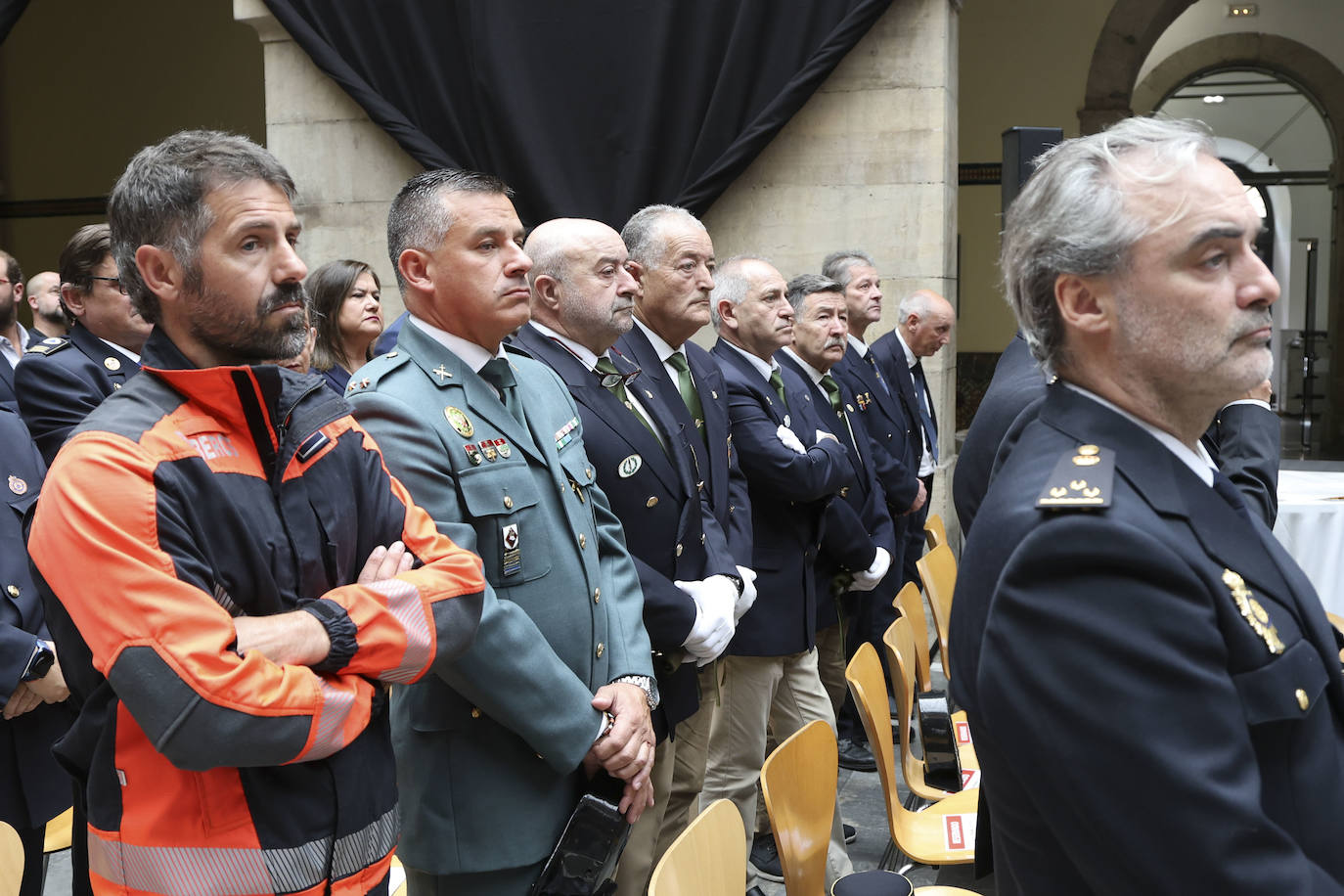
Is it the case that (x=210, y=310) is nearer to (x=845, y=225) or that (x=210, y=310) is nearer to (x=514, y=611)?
(x=514, y=611)

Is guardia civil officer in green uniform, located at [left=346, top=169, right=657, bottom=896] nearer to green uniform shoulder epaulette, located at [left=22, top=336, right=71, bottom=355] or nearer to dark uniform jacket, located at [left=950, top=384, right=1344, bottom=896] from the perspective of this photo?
dark uniform jacket, located at [left=950, top=384, right=1344, bottom=896]

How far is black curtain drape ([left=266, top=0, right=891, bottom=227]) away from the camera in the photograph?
20.8 feet

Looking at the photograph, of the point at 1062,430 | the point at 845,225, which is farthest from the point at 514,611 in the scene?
the point at 845,225

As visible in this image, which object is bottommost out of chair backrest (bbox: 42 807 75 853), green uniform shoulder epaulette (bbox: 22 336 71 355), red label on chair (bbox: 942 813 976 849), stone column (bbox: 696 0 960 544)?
chair backrest (bbox: 42 807 75 853)

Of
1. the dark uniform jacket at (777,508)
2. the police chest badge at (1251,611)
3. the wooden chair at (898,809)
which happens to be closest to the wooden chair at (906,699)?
the wooden chair at (898,809)

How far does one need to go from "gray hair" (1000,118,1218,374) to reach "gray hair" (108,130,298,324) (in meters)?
1.09

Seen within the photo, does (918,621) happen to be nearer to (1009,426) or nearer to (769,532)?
(769,532)

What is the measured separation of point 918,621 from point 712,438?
117cm

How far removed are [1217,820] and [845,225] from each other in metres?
5.64

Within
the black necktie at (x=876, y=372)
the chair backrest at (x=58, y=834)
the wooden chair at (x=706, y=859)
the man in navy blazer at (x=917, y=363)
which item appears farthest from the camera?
the man in navy blazer at (x=917, y=363)

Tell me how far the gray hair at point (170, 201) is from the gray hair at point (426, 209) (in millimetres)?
586

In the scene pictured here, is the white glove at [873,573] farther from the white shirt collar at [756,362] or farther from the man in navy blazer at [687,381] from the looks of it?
the man in navy blazer at [687,381]

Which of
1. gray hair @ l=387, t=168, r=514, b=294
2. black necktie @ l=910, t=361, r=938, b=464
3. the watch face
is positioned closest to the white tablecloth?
black necktie @ l=910, t=361, r=938, b=464

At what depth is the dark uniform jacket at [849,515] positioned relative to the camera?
13.3 ft
